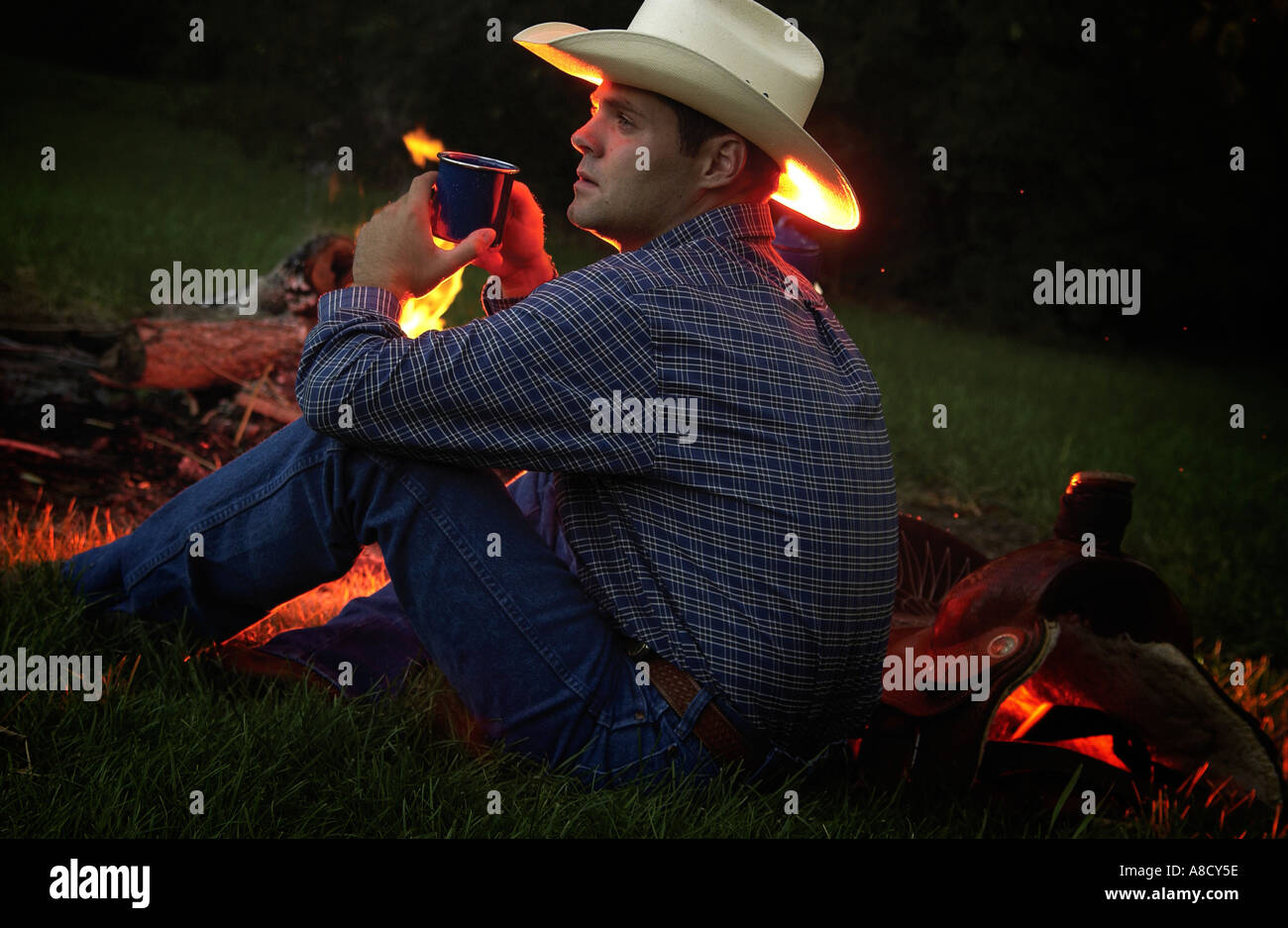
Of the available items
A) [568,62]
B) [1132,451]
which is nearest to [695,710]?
[568,62]

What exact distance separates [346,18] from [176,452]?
36.4 ft

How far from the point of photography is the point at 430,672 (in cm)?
259

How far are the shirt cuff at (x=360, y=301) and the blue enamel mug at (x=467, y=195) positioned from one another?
0.21m

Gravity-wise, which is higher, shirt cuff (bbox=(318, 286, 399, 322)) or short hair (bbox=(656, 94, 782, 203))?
short hair (bbox=(656, 94, 782, 203))

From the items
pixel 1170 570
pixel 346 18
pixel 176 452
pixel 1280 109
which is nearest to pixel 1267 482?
pixel 1170 570

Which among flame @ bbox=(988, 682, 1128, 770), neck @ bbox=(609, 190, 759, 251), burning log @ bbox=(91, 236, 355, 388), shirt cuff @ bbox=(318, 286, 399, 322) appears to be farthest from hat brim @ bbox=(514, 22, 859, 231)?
burning log @ bbox=(91, 236, 355, 388)

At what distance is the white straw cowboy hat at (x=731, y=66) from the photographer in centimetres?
232

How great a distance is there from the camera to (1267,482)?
7195mm

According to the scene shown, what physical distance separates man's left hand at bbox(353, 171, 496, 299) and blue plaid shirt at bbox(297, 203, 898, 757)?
0.06 metres

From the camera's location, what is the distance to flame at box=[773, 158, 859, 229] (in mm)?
2627

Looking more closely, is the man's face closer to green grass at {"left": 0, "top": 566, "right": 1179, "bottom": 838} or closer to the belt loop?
the belt loop

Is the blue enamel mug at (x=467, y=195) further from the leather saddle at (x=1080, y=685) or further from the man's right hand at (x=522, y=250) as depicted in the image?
the leather saddle at (x=1080, y=685)

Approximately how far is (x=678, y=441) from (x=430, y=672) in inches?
35.5
